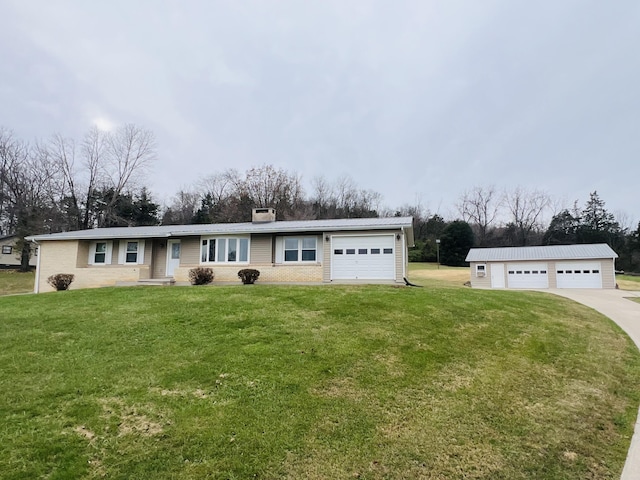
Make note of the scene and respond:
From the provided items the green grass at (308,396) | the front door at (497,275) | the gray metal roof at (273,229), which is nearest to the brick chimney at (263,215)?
the gray metal roof at (273,229)

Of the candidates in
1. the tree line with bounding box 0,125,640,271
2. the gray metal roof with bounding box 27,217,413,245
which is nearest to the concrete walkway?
the gray metal roof with bounding box 27,217,413,245

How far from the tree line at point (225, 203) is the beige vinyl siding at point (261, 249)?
21.7 m

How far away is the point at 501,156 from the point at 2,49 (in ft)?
96.7

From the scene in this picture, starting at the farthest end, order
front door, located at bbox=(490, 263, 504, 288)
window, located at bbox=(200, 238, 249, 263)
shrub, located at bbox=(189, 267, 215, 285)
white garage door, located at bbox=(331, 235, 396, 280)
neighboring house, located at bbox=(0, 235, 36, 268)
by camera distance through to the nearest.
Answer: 1. neighboring house, located at bbox=(0, 235, 36, 268)
2. front door, located at bbox=(490, 263, 504, 288)
3. window, located at bbox=(200, 238, 249, 263)
4. shrub, located at bbox=(189, 267, 215, 285)
5. white garage door, located at bbox=(331, 235, 396, 280)

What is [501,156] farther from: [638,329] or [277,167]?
[277,167]

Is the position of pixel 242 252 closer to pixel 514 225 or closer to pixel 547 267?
pixel 547 267

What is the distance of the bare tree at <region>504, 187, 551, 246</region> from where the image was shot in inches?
2108

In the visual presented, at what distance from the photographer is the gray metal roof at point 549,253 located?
27219 mm

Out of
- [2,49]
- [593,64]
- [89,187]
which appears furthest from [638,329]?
[89,187]

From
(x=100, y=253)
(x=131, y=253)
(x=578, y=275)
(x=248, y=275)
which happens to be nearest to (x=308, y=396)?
(x=248, y=275)

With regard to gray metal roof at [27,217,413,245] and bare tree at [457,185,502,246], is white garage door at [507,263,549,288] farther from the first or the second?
bare tree at [457,185,502,246]

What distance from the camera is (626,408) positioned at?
494 cm

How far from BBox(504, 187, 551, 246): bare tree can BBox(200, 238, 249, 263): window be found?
158 ft

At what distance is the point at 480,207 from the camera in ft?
185
